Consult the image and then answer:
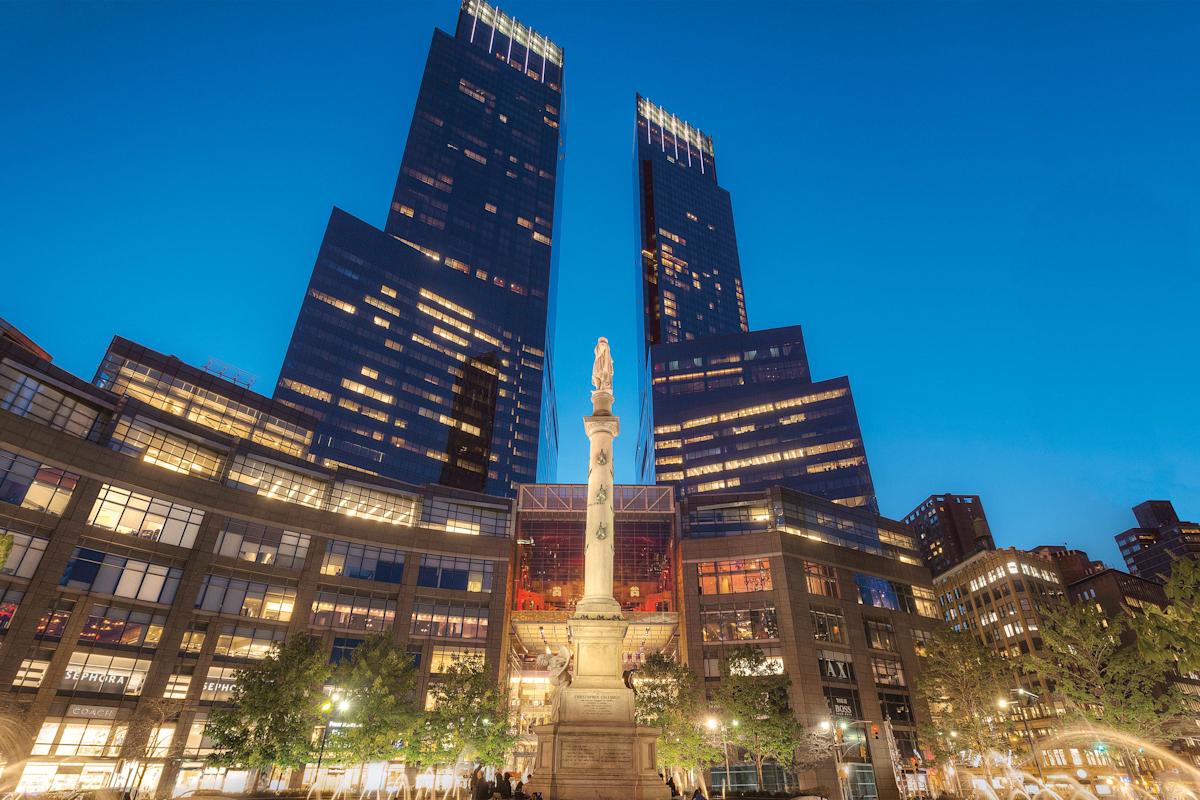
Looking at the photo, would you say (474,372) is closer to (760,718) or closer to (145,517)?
(145,517)

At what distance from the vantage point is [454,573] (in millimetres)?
66812

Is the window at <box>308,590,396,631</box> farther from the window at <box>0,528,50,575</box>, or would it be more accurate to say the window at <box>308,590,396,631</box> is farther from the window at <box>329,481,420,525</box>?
the window at <box>0,528,50,575</box>

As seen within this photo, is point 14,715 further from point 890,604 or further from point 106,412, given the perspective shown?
point 890,604

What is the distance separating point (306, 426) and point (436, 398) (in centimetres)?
4328

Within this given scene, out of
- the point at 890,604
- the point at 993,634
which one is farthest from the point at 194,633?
the point at 993,634

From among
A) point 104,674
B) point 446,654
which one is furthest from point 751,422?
point 104,674

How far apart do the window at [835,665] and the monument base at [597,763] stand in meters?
43.9

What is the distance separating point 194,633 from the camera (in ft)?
176

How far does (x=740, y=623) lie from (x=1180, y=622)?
43.1 metres

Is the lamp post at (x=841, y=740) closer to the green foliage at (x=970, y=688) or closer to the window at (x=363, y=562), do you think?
the green foliage at (x=970, y=688)

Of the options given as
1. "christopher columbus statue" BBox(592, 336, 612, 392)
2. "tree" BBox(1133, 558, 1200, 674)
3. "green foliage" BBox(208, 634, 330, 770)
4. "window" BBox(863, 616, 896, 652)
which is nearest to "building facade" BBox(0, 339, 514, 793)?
"green foliage" BBox(208, 634, 330, 770)

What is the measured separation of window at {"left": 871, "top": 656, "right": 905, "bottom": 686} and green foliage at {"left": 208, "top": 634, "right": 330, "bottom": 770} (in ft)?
180

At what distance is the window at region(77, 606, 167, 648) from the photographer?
161 ft

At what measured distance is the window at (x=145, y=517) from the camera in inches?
2034
